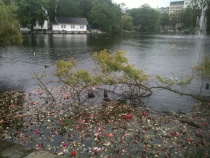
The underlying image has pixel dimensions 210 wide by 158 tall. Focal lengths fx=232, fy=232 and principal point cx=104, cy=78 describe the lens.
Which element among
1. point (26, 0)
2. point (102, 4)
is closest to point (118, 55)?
point (26, 0)

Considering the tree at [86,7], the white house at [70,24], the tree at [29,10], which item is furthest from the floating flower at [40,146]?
the tree at [86,7]

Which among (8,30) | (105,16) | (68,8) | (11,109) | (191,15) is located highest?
(68,8)

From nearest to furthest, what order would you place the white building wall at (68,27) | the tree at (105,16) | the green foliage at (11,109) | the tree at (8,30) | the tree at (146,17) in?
the green foliage at (11,109)
the tree at (8,30)
the white building wall at (68,27)
the tree at (105,16)
the tree at (146,17)

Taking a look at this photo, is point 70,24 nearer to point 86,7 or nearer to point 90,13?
point 90,13

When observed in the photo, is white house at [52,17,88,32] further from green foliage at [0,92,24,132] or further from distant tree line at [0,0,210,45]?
green foliage at [0,92,24,132]

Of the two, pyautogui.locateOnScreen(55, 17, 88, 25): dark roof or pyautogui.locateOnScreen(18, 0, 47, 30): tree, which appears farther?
pyautogui.locateOnScreen(55, 17, 88, 25): dark roof

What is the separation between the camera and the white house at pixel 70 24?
11450cm

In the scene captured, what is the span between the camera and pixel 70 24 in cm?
11694

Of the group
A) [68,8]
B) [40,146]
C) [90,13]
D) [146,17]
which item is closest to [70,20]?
[68,8]

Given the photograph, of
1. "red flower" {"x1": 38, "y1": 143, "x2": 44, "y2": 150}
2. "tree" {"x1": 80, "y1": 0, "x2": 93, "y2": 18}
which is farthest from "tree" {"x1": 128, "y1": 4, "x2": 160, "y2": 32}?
"red flower" {"x1": 38, "y1": 143, "x2": 44, "y2": 150}

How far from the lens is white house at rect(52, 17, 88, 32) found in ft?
376

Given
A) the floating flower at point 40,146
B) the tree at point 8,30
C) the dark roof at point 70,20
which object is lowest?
the floating flower at point 40,146

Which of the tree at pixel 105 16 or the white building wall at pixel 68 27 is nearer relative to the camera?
the white building wall at pixel 68 27

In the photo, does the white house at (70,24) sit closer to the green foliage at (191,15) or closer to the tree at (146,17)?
the tree at (146,17)
